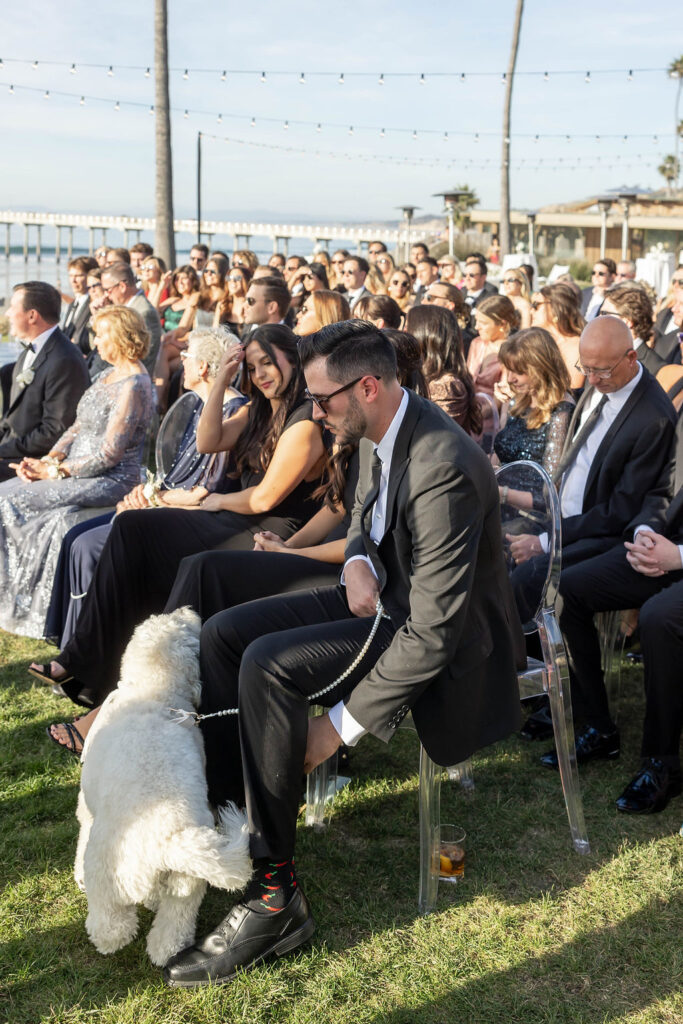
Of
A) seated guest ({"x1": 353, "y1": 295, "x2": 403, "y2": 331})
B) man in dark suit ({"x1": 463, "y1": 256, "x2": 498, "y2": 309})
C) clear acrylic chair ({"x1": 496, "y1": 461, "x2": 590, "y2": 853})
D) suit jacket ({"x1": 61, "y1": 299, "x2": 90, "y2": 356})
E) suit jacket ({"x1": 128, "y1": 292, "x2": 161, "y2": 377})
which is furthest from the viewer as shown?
man in dark suit ({"x1": 463, "y1": 256, "x2": 498, "y2": 309})

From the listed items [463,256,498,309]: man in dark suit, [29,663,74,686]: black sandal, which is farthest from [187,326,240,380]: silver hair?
[463,256,498,309]: man in dark suit

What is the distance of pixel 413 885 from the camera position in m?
2.81

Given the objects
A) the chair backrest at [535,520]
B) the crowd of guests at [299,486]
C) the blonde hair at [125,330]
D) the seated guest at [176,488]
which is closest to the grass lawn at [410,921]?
the crowd of guests at [299,486]

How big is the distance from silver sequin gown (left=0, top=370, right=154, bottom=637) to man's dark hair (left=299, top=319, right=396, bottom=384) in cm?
253

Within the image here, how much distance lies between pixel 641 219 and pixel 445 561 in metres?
35.2

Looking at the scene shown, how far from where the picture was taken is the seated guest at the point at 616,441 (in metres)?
3.66

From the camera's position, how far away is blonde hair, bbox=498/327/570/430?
4.24 meters

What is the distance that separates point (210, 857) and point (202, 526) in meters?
1.72

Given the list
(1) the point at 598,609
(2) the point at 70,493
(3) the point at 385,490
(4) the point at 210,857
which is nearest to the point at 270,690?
(4) the point at 210,857

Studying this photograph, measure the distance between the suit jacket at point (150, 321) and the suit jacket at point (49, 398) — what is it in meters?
2.54

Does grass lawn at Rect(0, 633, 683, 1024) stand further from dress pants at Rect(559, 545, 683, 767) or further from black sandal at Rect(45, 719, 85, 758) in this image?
dress pants at Rect(559, 545, 683, 767)

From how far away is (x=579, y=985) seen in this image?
2.39m

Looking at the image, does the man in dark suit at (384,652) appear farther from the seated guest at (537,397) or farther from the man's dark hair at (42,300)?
the man's dark hair at (42,300)

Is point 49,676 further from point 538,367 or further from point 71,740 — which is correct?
point 538,367
